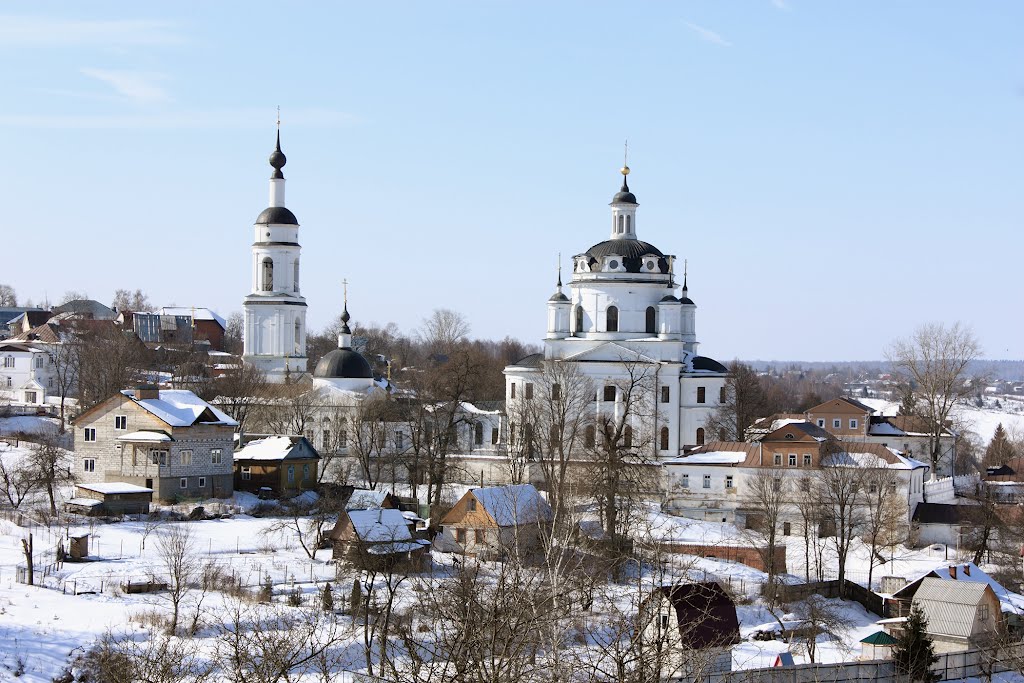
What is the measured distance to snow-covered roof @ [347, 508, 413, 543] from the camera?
1168 inches

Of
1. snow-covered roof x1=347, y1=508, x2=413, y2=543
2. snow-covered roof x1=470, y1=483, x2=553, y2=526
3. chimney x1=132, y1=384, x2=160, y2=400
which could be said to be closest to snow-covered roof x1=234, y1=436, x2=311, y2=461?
chimney x1=132, y1=384, x2=160, y2=400

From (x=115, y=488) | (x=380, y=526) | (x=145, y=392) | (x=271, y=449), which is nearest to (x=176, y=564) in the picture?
(x=380, y=526)

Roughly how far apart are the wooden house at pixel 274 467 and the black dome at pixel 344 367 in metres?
8.95

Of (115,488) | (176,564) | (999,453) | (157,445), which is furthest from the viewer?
(999,453)

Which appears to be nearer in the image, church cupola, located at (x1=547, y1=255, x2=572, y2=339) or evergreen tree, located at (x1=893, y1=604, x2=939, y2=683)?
evergreen tree, located at (x1=893, y1=604, x2=939, y2=683)

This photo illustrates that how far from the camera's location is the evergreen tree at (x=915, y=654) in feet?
69.1

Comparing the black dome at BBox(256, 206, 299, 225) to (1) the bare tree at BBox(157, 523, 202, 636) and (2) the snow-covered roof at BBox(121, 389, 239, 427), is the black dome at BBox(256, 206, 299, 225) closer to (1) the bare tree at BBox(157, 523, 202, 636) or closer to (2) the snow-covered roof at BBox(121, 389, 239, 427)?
(2) the snow-covered roof at BBox(121, 389, 239, 427)

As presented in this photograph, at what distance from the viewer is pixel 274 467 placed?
136 ft

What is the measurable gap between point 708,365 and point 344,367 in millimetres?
13592

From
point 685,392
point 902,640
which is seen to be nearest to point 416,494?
point 685,392

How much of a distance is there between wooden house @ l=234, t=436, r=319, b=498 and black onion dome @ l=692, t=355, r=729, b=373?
1550 cm

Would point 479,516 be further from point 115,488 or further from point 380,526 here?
point 115,488

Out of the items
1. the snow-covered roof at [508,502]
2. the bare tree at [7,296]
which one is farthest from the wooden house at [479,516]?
the bare tree at [7,296]

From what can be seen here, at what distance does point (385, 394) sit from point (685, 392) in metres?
10.9
